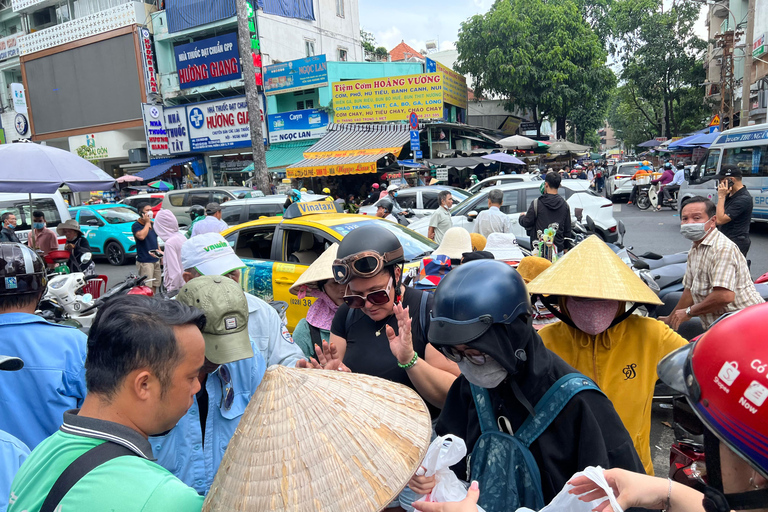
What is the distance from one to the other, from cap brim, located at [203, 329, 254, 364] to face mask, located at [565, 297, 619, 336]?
4.68 ft

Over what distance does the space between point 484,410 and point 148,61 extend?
1139 inches

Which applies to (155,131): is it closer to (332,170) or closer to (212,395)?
(332,170)

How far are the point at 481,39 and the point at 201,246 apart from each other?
28893 mm

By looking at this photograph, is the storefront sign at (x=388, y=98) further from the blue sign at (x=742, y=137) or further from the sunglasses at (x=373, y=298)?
the sunglasses at (x=373, y=298)

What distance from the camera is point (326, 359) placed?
202 cm

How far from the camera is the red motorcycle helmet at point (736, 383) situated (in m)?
0.95

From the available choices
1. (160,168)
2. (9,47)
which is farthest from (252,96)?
(9,47)

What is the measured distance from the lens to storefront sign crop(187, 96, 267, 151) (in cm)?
2367

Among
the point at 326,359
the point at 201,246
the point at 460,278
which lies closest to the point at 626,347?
the point at 460,278

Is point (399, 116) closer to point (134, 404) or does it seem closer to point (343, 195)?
point (343, 195)

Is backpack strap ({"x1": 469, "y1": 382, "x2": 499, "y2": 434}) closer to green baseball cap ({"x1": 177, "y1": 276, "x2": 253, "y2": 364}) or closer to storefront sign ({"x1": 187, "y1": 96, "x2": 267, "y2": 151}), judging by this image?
green baseball cap ({"x1": 177, "y1": 276, "x2": 253, "y2": 364})

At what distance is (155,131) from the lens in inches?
1019

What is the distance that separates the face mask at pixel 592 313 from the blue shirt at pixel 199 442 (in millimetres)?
1522

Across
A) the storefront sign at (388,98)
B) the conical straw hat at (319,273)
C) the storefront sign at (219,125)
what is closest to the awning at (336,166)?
the storefront sign at (388,98)
